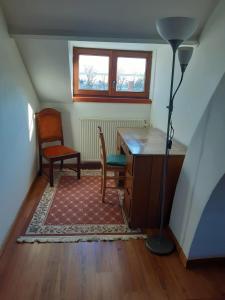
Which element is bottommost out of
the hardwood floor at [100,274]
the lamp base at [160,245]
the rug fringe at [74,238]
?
the hardwood floor at [100,274]

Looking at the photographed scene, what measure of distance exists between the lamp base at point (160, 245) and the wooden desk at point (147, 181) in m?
0.21

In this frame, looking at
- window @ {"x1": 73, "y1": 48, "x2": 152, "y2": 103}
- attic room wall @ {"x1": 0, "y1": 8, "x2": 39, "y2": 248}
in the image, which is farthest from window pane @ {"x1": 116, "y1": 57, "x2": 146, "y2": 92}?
attic room wall @ {"x1": 0, "y1": 8, "x2": 39, "y2": 248}

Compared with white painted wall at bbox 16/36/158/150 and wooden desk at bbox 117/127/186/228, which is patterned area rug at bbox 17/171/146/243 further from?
white painted wall at bbox 16/36/158/150

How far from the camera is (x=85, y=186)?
133 inches

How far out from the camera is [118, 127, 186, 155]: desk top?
2.32m

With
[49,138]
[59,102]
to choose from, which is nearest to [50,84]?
[59,102]

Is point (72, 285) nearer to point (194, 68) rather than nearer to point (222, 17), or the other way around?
point (194, 68)

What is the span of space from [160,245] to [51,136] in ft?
7.37

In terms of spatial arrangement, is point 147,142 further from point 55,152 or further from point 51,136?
point 51,136

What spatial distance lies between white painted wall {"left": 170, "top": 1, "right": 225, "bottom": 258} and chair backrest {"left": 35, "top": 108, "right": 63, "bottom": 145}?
2.01 m

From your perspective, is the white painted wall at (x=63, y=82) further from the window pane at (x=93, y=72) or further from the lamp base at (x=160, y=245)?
the lamp base at (x=160, y=245)

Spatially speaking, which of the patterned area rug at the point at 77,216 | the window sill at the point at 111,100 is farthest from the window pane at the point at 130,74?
the patterned area rug at the point at 77,216

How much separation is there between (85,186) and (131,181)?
1166mm

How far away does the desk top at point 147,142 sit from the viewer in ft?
7.61
